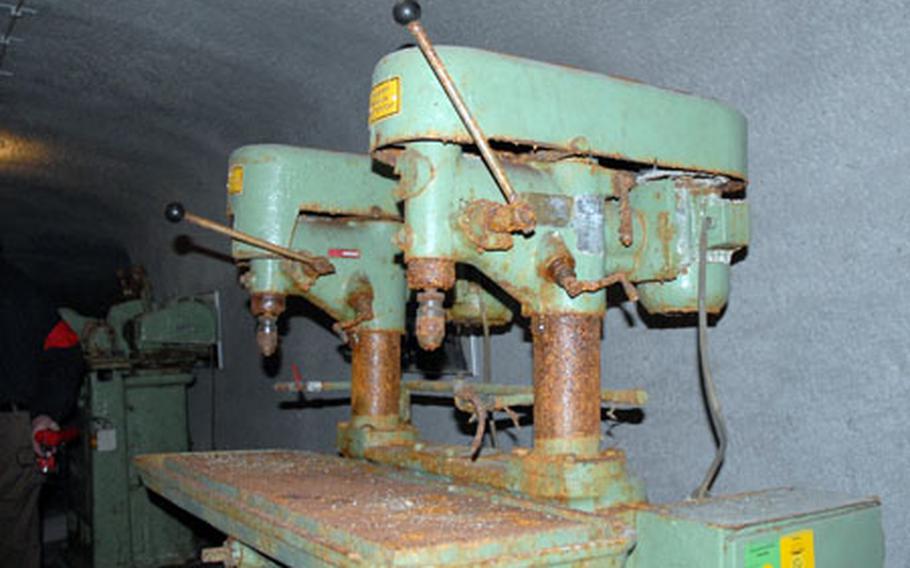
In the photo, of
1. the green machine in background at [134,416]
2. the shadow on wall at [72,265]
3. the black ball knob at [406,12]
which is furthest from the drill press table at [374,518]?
the shadow on wall at [72,265]

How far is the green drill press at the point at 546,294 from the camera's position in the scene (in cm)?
121

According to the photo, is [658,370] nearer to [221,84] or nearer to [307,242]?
[307,242]

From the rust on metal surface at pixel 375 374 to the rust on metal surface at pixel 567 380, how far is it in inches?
27.8

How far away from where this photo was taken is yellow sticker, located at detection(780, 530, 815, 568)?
4.14ft

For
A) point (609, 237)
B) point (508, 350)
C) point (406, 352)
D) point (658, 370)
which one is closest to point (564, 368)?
point (609, 237)

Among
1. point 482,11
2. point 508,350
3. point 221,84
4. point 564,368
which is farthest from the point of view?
point 221,84

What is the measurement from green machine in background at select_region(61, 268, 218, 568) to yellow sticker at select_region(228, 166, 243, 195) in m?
2.39

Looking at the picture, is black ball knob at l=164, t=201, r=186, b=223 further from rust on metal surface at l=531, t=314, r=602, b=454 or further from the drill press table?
rust on metal surface at l=531, t=314, r=602, b=454

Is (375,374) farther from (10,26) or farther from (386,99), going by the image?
(10,26)

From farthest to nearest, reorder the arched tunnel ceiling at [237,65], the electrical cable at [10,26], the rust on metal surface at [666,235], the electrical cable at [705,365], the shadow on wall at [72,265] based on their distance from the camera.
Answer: the shadow on wall at [72,265]
the electrical cable at [10,26]
the arched tunnel ceiling at [237,65]
the rust on metal surface at [666,235]
the electrical cable at [705,365]

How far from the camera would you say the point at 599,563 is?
1166 millimetres

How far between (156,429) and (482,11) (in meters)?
3.27

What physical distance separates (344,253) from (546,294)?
2.48 ft

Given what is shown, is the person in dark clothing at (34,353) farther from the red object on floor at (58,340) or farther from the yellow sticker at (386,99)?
the yellow sticker at (386,99)
